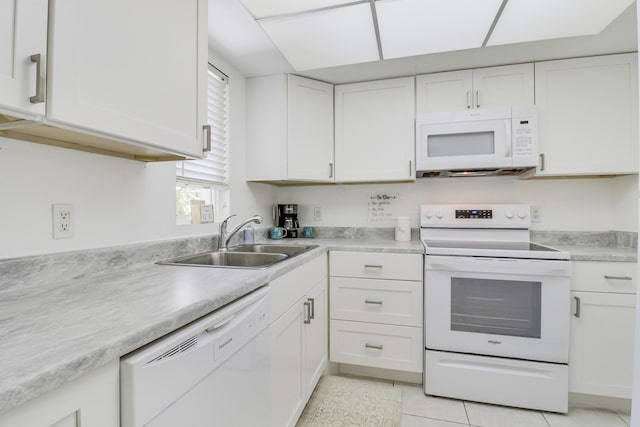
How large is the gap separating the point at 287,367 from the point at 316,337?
48cm

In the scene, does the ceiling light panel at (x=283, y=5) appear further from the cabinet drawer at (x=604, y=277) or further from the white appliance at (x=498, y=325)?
the cabinet drawer at (x=604, y=277)

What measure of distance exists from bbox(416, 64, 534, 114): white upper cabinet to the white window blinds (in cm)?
138

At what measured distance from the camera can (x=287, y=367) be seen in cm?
141

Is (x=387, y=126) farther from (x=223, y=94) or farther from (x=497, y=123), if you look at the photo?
(x=223, y=94)

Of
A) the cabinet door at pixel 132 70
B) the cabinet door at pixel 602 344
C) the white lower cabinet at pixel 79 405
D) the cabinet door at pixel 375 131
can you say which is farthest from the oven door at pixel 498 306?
the white lower cabinet at pixel 79 405

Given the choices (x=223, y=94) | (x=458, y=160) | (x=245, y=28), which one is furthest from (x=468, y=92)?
(x=223, y=94)

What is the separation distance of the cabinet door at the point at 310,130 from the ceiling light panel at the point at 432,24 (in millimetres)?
721

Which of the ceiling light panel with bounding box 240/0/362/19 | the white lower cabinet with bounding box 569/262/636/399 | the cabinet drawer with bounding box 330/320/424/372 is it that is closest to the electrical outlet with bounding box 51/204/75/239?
the ceiling light panel with bounding box 240/0/362/19

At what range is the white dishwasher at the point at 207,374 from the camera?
623 millimetres

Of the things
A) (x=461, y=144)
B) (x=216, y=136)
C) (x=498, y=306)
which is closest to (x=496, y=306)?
(x=498, y=306)

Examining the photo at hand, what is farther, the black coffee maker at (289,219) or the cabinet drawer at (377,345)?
the black coffee maker at (289,219)

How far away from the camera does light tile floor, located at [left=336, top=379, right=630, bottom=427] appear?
5.50 feet

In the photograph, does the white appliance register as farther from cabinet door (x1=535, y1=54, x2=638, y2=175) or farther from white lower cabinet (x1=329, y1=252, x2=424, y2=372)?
cabinet door (x1=535, y1=54, x2=638, y2=175)

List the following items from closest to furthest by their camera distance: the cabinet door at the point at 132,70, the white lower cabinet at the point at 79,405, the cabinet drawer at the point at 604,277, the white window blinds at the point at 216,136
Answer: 1. the white lower cabinet at the point at 79,405
2. the cabinet door at the point at 132,70
3. the cabinet drawer at the point at 604,277
4. the white window blinds at the point at 216,136
